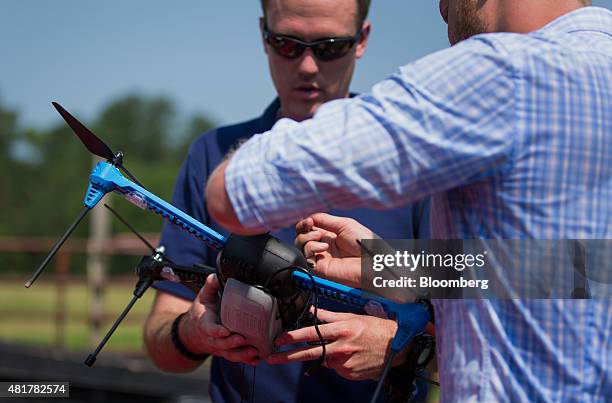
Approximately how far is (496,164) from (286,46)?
1.38 meters

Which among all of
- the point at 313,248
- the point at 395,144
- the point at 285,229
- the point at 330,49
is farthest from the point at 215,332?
the point at 330,49

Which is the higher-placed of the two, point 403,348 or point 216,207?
point 216,207

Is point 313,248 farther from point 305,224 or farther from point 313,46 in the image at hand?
point 313,46

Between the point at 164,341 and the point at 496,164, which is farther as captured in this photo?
the point at 164,341

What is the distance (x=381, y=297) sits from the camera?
1.84m

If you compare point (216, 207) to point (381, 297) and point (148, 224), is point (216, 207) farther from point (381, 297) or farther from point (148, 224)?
point (148, 224)

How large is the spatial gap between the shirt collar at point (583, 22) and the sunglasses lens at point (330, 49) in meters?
1.17

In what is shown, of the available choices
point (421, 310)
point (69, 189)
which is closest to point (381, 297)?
point (421, 310)

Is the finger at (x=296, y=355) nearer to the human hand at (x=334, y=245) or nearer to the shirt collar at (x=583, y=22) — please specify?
the human hand at (x=334, y=245)

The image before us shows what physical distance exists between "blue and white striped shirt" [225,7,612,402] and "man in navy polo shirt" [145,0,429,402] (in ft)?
3.18

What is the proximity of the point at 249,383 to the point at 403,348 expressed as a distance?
75 cm

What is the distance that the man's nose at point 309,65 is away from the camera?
8.65 ft

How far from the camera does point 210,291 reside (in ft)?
6.37

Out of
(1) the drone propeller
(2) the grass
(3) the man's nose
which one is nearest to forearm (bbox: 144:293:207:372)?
(1) the drone propeller
